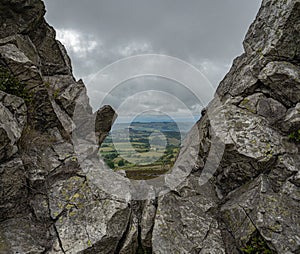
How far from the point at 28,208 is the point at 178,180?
850 cm

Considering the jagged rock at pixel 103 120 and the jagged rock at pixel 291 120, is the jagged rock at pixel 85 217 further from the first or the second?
the jagged rock at pixel 291 120

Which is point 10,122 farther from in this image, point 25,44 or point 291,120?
point 291,120

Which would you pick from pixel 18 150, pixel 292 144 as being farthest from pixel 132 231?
pixel 292 144

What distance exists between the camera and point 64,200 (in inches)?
490

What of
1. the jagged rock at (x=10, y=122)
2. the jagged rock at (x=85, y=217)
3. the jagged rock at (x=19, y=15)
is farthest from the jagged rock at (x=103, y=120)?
the jagged rock at (x=19, y=15)

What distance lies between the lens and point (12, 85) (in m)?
13.8

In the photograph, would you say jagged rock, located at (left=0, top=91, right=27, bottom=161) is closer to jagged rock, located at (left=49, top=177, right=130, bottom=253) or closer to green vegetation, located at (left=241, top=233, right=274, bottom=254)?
jagged rock, located at (left=49, top=177, right=130, bottom=253)

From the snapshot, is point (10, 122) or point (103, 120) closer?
point (10, 122)

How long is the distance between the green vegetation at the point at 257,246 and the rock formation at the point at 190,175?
4cm

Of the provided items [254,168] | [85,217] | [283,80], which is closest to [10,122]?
[85,217]

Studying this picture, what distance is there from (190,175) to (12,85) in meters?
12.3

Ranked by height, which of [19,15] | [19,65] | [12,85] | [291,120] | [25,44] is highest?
[19,15]

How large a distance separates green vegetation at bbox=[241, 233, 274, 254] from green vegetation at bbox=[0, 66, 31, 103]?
1461 centimetres

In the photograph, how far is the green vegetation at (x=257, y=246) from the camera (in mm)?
10120
